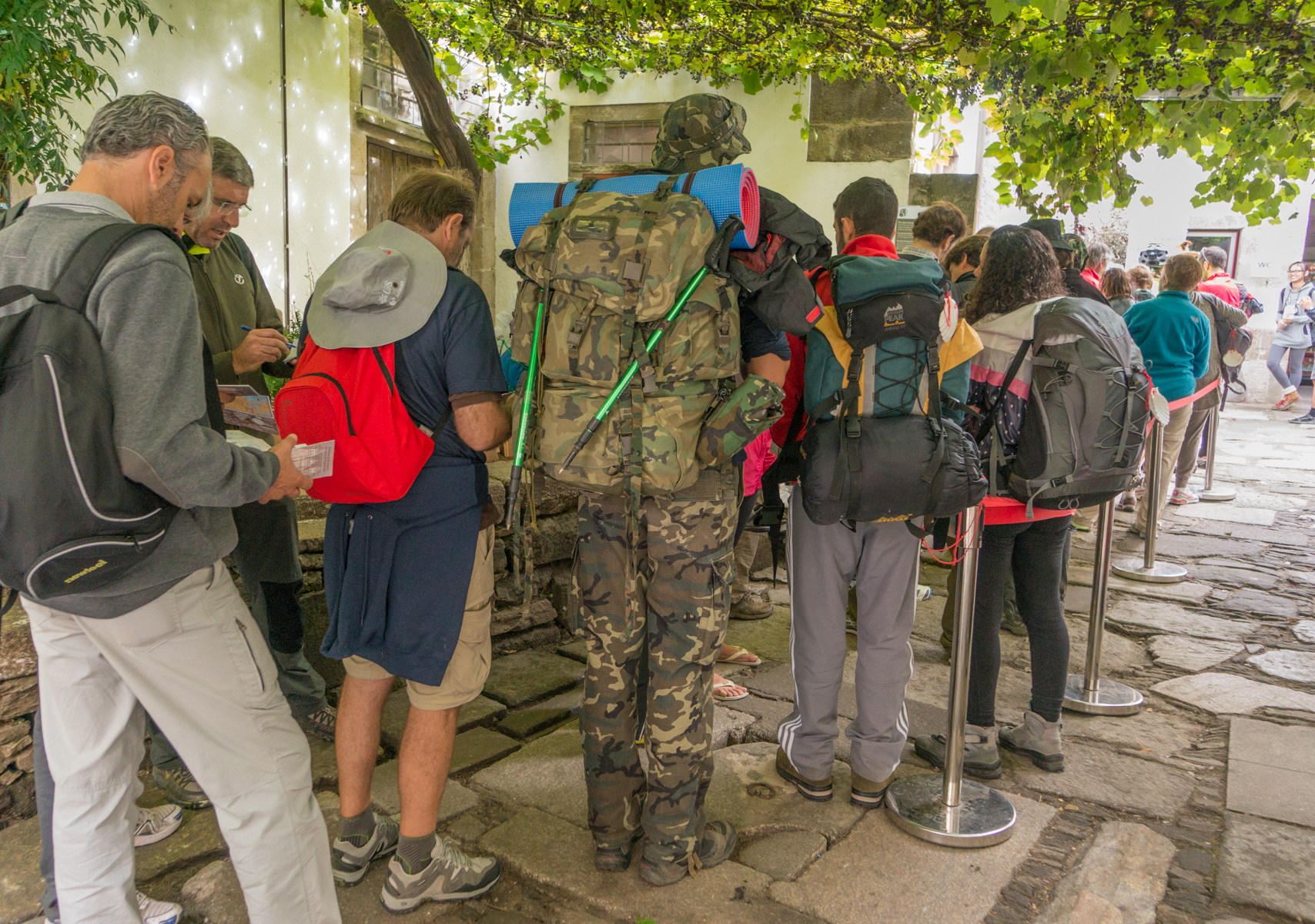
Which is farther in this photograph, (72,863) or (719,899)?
(719,899)

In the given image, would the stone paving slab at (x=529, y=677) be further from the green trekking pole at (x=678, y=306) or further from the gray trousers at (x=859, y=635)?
the green trekking pole at (x=678, y=306)

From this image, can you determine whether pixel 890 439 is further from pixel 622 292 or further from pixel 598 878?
pixel 598 878

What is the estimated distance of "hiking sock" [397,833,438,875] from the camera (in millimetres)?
2408

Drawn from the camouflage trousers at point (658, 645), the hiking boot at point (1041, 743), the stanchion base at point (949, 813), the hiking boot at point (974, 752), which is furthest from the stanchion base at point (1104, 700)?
the camouflage trousers at point (658, 645)

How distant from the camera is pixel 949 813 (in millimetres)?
2826

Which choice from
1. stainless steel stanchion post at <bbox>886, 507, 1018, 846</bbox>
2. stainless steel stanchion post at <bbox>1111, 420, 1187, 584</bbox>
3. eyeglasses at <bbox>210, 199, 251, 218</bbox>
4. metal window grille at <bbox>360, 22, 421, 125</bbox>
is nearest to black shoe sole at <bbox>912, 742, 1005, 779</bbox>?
stainless steel stanchion post at <bbox>886, 507, 1018, 846</bbox>

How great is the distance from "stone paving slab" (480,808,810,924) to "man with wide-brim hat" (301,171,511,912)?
17 centimetres

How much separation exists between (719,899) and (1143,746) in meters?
2.10

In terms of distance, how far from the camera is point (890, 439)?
2.68 meters

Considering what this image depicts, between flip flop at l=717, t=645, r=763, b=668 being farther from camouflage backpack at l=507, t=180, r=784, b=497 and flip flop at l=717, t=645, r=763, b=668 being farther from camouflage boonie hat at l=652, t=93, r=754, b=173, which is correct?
camouflage boonie hat at l=652, t=93, r=754, b=173

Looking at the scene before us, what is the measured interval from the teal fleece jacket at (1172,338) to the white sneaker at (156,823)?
5.95 m

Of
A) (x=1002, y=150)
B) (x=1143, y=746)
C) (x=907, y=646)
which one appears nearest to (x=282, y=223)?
(x=1002, y=150)

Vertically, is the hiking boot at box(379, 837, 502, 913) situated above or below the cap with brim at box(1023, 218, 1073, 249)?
below

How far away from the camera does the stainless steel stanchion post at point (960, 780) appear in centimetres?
281
